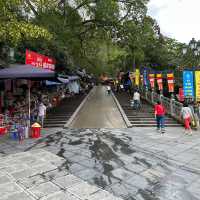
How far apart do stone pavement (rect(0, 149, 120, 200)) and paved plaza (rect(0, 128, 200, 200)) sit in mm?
124

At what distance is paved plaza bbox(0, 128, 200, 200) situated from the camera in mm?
6602

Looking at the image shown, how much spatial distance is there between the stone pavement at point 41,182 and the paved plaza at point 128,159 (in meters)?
0.12

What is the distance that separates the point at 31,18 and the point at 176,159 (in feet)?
52.4

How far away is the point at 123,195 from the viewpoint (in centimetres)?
617

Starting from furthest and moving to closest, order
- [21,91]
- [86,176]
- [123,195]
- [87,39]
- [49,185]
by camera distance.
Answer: [87,39] → [21,91] → [86,176] → [49,185] → [123,195]

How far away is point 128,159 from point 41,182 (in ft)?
11.0

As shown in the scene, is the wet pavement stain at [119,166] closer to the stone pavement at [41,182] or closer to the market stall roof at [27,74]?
the stone pavement at [41,182]

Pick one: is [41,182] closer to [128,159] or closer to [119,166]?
[119,166]

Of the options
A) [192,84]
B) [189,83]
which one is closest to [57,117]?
[189,83]

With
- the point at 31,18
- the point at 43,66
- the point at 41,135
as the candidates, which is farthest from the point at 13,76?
the point at 31,18

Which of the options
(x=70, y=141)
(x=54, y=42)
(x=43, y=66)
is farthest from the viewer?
(x=54, y=42)

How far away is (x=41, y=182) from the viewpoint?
6840 mm

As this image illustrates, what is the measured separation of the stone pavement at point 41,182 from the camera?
19.9 ft

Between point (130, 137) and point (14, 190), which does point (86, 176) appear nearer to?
point (14, 190)
